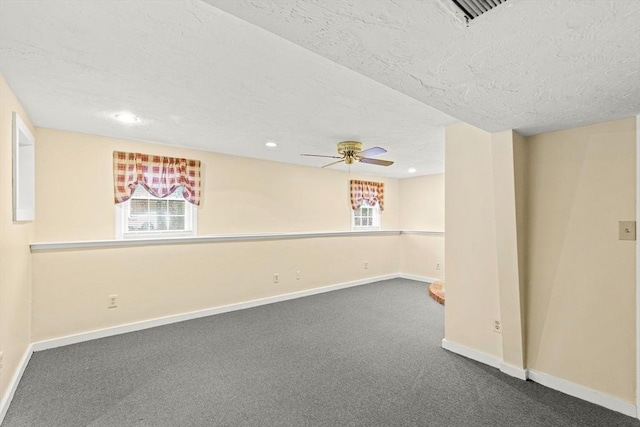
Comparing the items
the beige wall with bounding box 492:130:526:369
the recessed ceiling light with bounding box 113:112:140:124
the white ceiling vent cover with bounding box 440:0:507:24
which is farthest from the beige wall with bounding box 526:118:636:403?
the recessed ceiling light with bounding box 113:112:140:124

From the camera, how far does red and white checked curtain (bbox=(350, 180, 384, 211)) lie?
5828 millimetres

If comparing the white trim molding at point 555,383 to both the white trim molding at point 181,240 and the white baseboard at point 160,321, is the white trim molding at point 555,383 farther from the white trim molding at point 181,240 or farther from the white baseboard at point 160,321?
the white trim molding at point 181,240

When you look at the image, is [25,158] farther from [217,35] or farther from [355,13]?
[355,13]

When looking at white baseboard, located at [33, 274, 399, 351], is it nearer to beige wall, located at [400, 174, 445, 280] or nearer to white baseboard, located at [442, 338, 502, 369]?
beige wall, located at [400, 174, 445, 280]

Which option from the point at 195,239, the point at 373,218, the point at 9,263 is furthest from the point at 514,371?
the point at 373,218

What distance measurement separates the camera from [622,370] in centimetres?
203

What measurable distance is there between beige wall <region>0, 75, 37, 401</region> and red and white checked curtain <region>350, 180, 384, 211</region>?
180 inches

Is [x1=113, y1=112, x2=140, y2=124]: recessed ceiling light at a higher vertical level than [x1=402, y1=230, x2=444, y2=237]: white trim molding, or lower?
higher

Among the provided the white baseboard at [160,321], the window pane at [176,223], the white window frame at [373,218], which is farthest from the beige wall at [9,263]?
the white window frame at [373,218]

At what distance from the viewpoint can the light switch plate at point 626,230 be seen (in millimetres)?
2004

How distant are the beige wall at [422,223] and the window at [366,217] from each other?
0.66 metres

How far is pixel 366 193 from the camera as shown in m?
6.02

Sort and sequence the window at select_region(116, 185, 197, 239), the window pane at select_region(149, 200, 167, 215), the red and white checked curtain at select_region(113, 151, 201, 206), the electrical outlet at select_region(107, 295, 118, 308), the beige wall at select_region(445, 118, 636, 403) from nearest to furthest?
1. the beige wall at select_region(445, 118, 636, 403)
2. the electrical outlet at select_region(107, 295, 118, 308)
3. the red and white checked curtain at select_region(113, 151, 201, 206)
4. the window at select_region(116, 185, 197, 239)
5. the window pane at select_region(149, 200, 167, 215)

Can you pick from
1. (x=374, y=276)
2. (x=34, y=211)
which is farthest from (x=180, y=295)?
(x=374, y=276)
